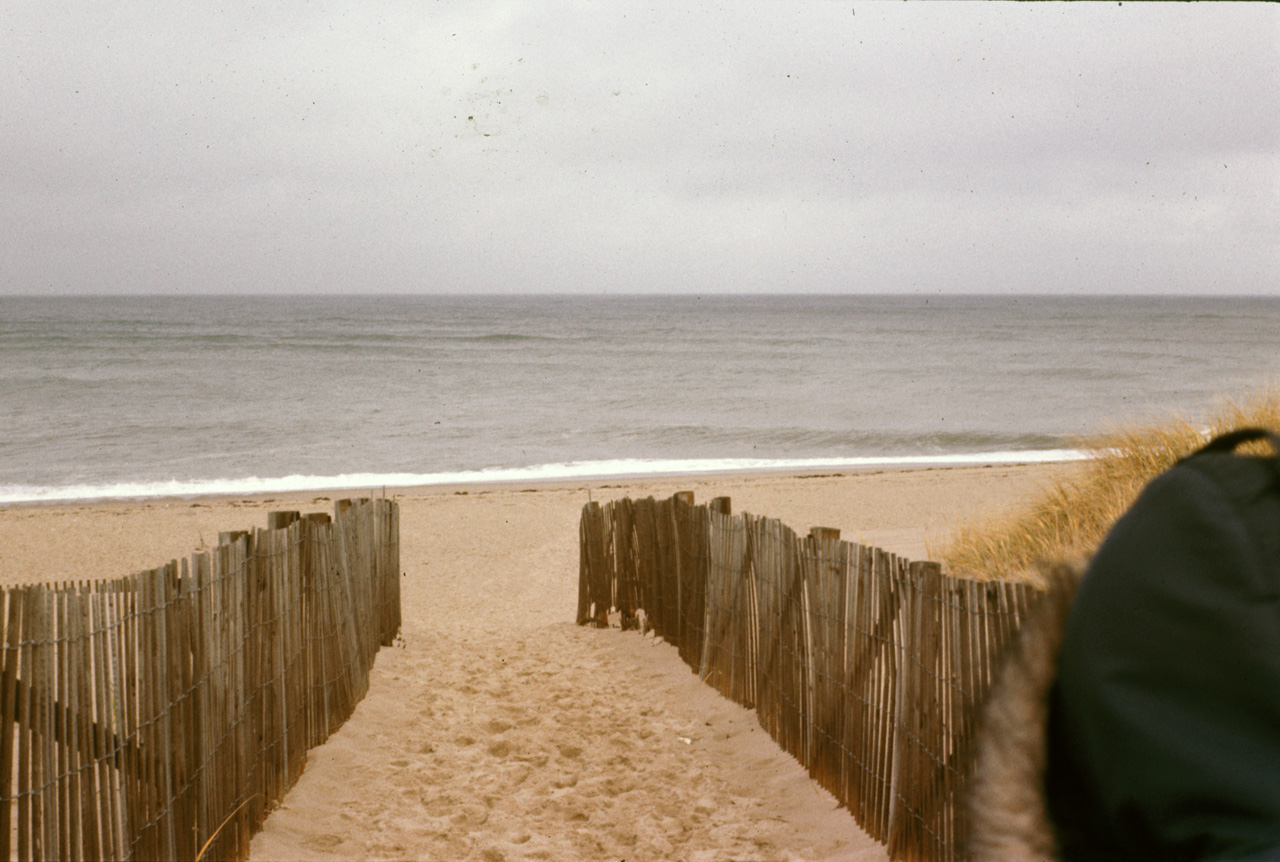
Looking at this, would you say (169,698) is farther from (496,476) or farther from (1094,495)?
(496,476)

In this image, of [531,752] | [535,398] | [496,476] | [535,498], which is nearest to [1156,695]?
[531,752]

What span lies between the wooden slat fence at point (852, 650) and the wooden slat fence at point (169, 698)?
2.17m

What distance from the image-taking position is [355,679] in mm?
5801

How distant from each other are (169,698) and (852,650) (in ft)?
8.49

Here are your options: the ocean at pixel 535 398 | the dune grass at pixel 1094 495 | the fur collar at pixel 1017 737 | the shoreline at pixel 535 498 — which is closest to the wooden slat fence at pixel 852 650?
the fur collar at pixel 1017 737

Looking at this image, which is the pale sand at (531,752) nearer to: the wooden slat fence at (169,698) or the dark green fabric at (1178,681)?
the wooden slat fence at (169,698)

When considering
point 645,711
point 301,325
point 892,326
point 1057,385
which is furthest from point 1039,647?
point 892,326

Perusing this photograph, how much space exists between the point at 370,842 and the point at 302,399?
2638 cm

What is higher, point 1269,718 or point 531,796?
point 1269,718

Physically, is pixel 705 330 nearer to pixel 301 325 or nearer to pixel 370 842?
pixel 301 325

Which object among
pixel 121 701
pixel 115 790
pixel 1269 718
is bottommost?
pixel 115 790

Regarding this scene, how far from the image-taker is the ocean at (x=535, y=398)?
19.1m

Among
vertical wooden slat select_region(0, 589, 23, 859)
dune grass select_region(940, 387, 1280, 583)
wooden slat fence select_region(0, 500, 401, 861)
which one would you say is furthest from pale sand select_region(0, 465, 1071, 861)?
vertical wooden slat select_region(0, 589, 23, 859)

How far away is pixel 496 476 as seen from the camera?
18125mm
